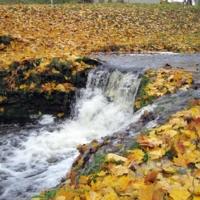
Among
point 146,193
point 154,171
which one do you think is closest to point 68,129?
point 154,171

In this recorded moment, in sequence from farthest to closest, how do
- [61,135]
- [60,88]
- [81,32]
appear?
[81,32], [60,88], [61,135]

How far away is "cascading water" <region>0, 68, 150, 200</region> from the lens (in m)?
4.43

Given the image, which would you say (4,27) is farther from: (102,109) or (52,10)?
(102,109)

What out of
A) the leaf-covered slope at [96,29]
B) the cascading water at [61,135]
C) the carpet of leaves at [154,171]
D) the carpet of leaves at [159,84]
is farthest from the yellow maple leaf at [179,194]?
the leaf-covered slope at [96,29]

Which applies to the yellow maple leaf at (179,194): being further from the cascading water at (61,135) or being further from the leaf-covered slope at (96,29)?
the leaf-covered slope at (96,29)

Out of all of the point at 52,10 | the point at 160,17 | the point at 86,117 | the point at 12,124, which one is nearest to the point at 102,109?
the point at 86,117

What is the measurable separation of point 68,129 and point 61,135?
38cm

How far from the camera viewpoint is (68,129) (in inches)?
253

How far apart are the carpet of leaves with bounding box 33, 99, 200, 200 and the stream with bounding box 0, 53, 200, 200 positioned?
1.83ft

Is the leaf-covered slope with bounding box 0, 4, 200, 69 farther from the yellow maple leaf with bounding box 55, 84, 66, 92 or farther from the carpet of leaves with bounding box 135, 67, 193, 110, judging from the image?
the carpet of leaves with bounding box 135, 67, 193, 110

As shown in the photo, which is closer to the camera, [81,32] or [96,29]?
[81,32]

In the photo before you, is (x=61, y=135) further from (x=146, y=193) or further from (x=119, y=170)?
(x=146, y=193)

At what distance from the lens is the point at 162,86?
5.21 m

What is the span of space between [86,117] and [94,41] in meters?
5.19
